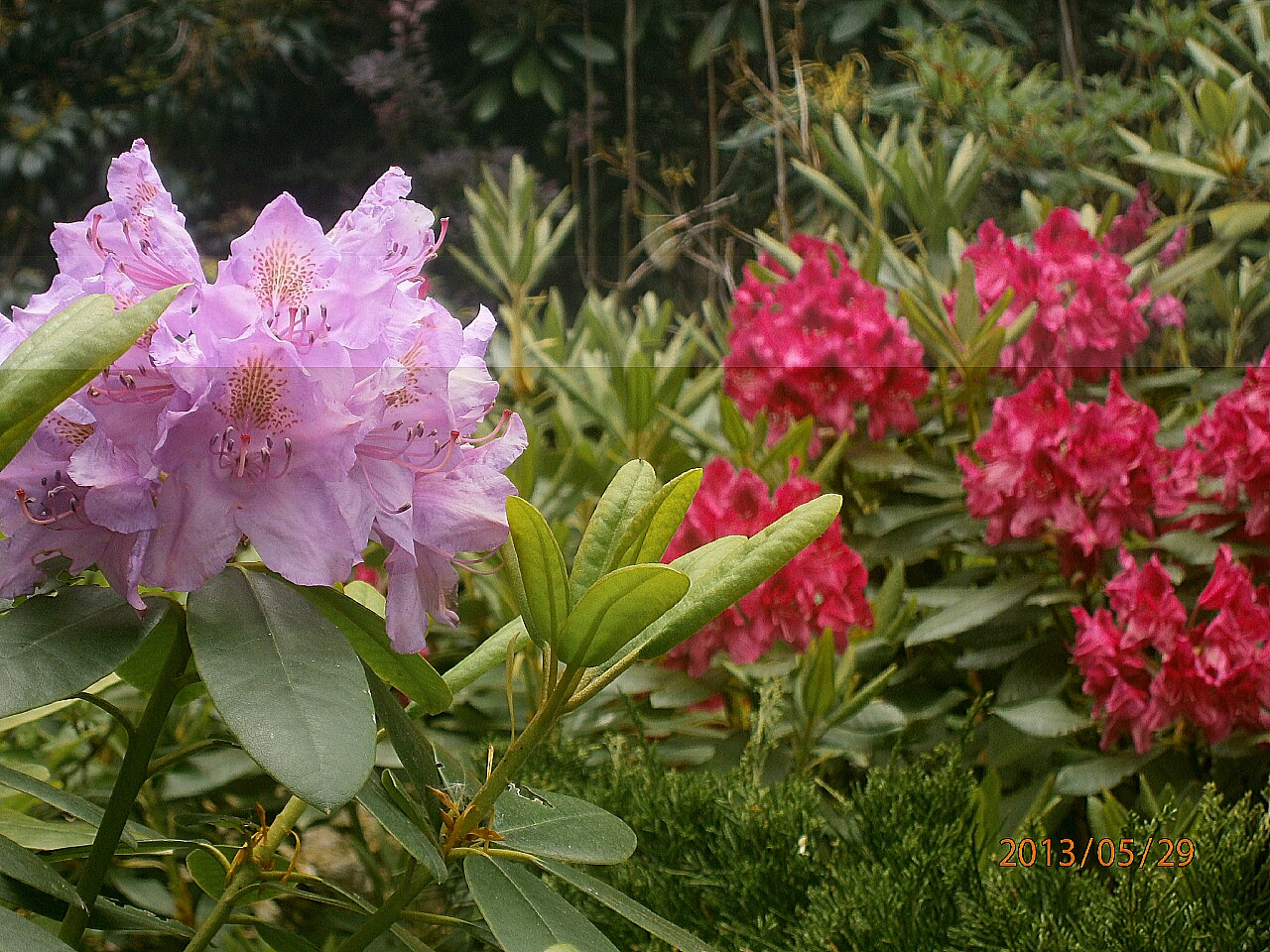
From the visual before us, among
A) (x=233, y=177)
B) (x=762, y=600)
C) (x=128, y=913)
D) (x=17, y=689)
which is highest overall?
(x=17, y=689)

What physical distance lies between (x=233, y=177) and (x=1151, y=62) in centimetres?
226

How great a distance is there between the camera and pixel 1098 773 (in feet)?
2.22

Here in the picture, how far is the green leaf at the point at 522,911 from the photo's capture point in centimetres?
26

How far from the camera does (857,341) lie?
953 millimetres

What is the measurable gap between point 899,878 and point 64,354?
1.05 ft

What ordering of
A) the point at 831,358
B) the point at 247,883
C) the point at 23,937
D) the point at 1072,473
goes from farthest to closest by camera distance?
the point at 831,358 < the point at 1072,473 < the point at 247,883 < the point at 23,937

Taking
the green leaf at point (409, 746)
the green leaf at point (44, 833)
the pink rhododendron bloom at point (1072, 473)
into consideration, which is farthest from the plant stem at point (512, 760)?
the pink rhododendron bloom at point (1072, 473)

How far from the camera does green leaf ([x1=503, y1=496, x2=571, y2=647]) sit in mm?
275

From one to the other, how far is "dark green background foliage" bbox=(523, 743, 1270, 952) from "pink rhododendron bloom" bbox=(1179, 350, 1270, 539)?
285 mm

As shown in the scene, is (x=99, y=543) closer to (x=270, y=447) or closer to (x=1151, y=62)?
(x=270, y=447)

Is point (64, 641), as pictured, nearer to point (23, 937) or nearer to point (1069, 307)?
point (23, 937)

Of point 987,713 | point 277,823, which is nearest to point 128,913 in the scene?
point 277,823

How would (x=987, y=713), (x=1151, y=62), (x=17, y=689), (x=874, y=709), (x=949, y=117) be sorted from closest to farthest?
(x=17, y=689) < (x=874, y=709) < (x=987, y=713) < (x=949, y=117) < (x=1151, y=62)

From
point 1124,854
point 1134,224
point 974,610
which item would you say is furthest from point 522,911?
point 1134,224
